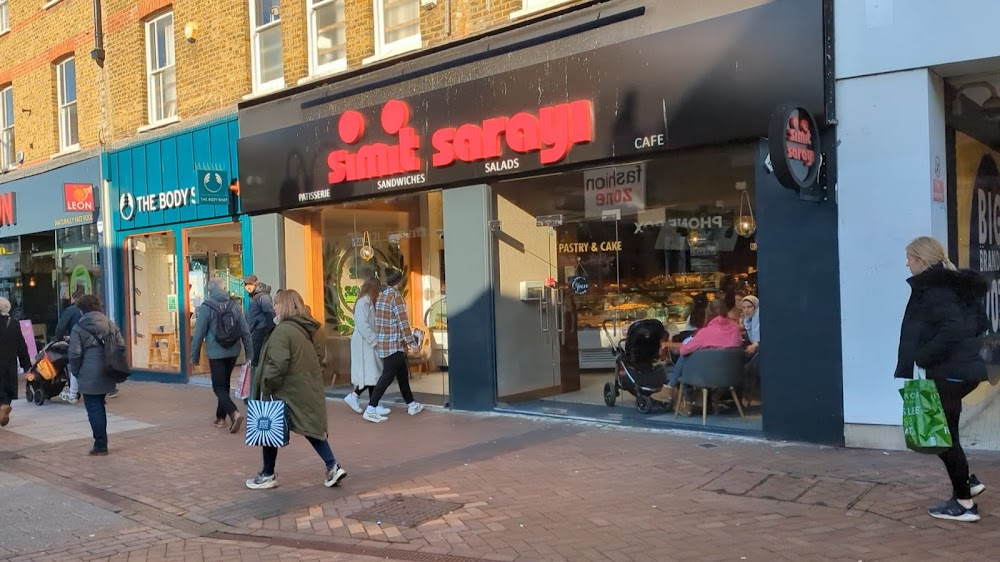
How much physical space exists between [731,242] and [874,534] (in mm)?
4250

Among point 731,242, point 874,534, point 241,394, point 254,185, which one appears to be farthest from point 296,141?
point 874,534

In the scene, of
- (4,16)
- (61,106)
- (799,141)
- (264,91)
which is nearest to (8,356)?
(264,91)

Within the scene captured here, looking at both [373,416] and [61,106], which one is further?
[61,106]

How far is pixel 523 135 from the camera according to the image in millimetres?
9141

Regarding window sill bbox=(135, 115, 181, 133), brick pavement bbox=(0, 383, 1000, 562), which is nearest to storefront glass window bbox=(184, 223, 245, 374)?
window sill bbox=(135, 115, 181, 133)

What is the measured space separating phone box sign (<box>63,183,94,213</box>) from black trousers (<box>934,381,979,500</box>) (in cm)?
1490

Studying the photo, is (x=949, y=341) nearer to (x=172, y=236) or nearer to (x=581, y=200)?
(x=581, y=200)

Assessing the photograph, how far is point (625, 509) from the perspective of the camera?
18.9 feet

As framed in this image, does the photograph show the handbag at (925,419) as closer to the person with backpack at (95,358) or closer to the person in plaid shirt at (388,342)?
the person in plaid shirt at (388,342)

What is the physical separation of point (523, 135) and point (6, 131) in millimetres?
15254

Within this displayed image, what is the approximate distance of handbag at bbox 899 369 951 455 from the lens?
5.07 m

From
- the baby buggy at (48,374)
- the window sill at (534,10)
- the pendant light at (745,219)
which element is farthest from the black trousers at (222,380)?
the pendant light at (745,219)

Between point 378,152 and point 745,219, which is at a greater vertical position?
point 378,152

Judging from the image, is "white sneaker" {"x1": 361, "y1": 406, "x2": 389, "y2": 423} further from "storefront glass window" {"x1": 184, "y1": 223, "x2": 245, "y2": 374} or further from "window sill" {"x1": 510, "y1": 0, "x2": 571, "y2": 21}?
"storefront glass window" {"x1": 184, "y1": 223, "x2": 245, "y2": 374}
